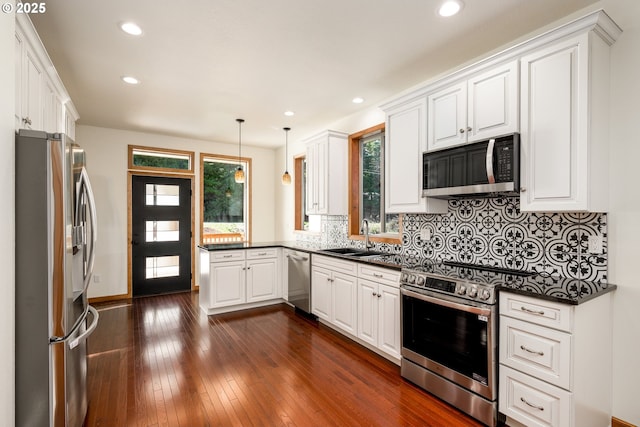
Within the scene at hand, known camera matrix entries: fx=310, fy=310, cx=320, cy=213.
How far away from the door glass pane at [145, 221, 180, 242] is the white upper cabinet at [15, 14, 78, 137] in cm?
277

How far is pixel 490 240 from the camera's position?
2684mm

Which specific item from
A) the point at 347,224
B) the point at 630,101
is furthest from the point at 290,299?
the point at 630,101

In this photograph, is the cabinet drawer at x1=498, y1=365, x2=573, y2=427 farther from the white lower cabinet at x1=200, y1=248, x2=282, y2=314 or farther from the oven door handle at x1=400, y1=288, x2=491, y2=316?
the white lower cabinet at x1=200, y1=248, x2=282, y2=314

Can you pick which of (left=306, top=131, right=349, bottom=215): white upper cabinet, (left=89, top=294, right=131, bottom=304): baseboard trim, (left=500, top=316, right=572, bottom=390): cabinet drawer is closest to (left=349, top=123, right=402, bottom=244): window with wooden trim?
(left=306, top=131, right=349, bottom=215): white upper cabinet

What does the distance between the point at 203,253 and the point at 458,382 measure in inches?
140

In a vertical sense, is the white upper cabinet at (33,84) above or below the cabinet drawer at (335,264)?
above

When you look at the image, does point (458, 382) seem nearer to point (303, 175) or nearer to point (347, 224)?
point (347, 224)

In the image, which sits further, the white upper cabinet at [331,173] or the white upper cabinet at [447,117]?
the white upper cabinet at [331,173]

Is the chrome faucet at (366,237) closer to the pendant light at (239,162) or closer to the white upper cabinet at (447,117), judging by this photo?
the white upper cabinet at (447,117)

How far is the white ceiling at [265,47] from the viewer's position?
7.11 ft

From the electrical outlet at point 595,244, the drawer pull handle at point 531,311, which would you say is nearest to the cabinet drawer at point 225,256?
the drawer pull handle at point 531,311

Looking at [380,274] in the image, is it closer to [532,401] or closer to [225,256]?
[532,401]

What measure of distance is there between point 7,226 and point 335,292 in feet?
9.29

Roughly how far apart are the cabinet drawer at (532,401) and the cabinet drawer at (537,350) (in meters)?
0.05
